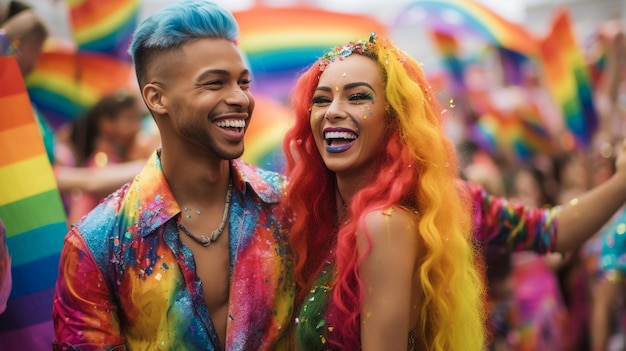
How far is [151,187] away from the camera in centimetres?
246

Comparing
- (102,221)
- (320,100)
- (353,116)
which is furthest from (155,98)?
(353,116)

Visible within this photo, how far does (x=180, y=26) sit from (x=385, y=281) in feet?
3.45

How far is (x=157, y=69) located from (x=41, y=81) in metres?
3.44

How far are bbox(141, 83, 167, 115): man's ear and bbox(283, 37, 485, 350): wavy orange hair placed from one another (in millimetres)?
501

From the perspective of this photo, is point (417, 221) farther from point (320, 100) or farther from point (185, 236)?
point (185, 236)

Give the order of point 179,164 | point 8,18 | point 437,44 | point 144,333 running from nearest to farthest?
point 144,333, point 179,164, point 8,18, point 437,44

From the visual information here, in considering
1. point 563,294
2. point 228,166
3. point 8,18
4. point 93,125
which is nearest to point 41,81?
point 93,125

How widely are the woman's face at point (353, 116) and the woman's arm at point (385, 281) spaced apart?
0.92 feet

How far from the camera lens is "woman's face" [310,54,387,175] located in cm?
243

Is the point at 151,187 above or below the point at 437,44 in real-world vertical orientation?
below

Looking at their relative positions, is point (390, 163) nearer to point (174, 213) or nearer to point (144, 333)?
point (174, 213)

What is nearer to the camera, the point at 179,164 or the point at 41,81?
the point at 179,164

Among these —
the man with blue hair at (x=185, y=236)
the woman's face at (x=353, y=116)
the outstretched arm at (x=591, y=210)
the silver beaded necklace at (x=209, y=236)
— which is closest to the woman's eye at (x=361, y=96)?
the woman's face at (x=353, y=116)

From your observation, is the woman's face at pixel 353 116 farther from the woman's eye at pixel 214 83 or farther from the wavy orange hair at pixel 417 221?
the woman's eye at pixel 214 83
